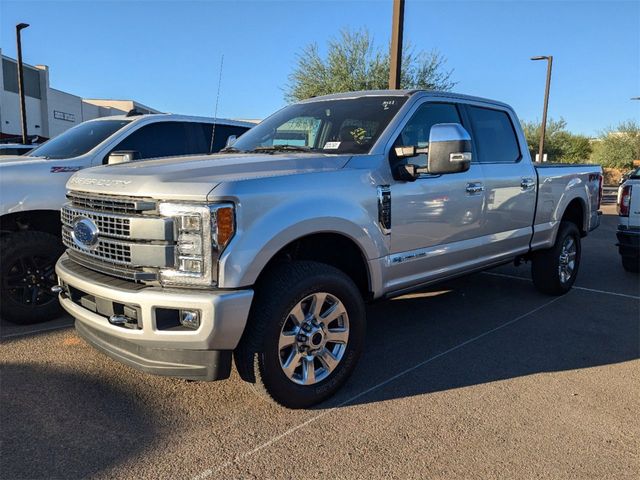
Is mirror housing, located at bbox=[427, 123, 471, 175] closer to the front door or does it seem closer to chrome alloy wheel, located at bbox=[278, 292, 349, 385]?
the front door

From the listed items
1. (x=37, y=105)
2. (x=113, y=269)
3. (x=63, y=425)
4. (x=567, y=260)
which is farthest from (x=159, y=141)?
(x=37, y=105)

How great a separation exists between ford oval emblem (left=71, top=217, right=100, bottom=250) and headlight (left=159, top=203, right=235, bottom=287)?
2.17 feet

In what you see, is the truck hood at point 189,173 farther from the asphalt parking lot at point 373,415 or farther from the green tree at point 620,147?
the green tree at point 620,147

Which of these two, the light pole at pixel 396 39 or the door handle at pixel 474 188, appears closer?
the door handle at pixel 474 188

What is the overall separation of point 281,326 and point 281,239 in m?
Answer: 0.49

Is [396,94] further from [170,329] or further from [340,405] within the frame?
[170,329]

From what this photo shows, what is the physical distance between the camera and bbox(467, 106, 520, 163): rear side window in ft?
15.9

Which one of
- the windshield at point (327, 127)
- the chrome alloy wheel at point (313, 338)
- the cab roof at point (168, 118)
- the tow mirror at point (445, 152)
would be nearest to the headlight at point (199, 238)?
the chrome alloy wheel at point (313, 338)

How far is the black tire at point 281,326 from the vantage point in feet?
9.55

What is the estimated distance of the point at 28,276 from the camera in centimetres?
462

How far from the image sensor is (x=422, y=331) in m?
4.71

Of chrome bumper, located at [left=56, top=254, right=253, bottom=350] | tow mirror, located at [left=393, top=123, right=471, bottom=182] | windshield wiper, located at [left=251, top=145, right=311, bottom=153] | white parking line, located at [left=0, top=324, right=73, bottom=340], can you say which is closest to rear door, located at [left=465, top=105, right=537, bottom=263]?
tow mirror, located at [left=393, top=123, right=471, bottom=182]

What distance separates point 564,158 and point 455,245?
44680mm

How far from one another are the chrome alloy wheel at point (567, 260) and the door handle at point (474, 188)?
78.2 inches
